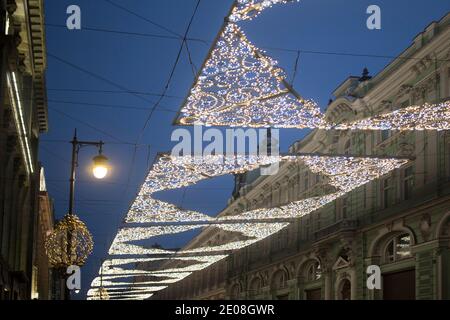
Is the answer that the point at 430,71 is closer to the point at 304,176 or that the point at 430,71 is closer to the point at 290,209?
the point at 290,209

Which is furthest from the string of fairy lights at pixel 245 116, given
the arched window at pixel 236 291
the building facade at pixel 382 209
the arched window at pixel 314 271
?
the arched window at pixel 236 291

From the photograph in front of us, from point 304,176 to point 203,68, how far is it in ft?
93.3

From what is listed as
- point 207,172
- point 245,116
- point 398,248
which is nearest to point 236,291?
point 398,248

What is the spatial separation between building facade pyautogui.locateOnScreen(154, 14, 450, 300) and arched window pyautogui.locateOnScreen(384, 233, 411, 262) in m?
0.04

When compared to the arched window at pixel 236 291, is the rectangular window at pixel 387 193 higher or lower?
higher

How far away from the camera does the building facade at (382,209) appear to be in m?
25.6

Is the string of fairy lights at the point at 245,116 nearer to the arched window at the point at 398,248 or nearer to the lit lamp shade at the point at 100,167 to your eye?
the lit lamp shade at the point at 100,167

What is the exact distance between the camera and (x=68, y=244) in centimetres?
1548

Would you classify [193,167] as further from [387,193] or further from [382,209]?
[387,193]

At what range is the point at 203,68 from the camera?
1270cm

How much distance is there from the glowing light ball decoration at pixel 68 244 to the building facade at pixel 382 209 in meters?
8.39

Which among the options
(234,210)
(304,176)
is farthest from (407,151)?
(234,210)

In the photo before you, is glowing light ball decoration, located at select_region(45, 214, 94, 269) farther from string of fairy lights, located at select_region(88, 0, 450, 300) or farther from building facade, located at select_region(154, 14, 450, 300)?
building facade, located at select_region(154, 14, 450, 300)
